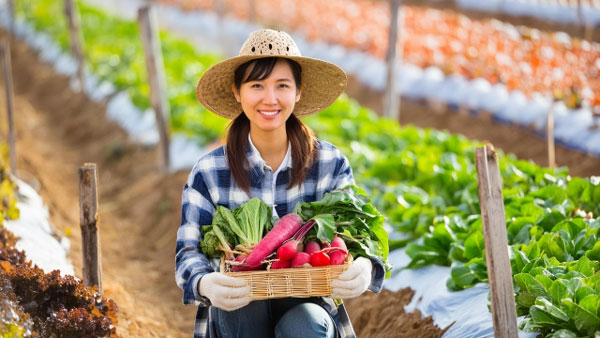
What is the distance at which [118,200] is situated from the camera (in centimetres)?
943

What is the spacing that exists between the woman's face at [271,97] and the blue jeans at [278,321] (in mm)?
764

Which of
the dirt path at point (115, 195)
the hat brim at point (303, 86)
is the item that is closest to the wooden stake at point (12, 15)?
the dirt path at point (115, 195)

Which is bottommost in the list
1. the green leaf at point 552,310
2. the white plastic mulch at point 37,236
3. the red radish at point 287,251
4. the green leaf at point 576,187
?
the green leaf at point 552,310

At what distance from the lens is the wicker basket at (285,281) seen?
118 inches

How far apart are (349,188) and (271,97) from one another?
20.3 inches

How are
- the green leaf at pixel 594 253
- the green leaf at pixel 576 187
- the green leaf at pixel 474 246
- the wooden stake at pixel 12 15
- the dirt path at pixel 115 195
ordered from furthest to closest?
the wooden stake at pixel 12 15 → the dirt path at pixel 115 195 → the green leaf at pixel 576 187 → the green leaf at pixel 474 246 → the green leaf at pixel 594 253

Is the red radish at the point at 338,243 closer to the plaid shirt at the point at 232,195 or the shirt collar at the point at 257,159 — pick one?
the plaid shirt at the point at 232,195

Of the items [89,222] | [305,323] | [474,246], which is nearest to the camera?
[305,323]

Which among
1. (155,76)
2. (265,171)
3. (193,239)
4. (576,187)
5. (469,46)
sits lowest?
(193,239)

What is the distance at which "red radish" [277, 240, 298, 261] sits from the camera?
10.2 feet

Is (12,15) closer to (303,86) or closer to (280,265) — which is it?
(303,86)

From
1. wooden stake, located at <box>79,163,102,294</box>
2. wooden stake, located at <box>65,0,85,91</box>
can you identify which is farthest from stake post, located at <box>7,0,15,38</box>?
wooden stake, located at <box>79,163,102,294</box>

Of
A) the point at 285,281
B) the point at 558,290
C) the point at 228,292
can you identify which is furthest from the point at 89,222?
the point at 558,290

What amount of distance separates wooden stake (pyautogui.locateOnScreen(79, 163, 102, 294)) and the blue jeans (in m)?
1.23
